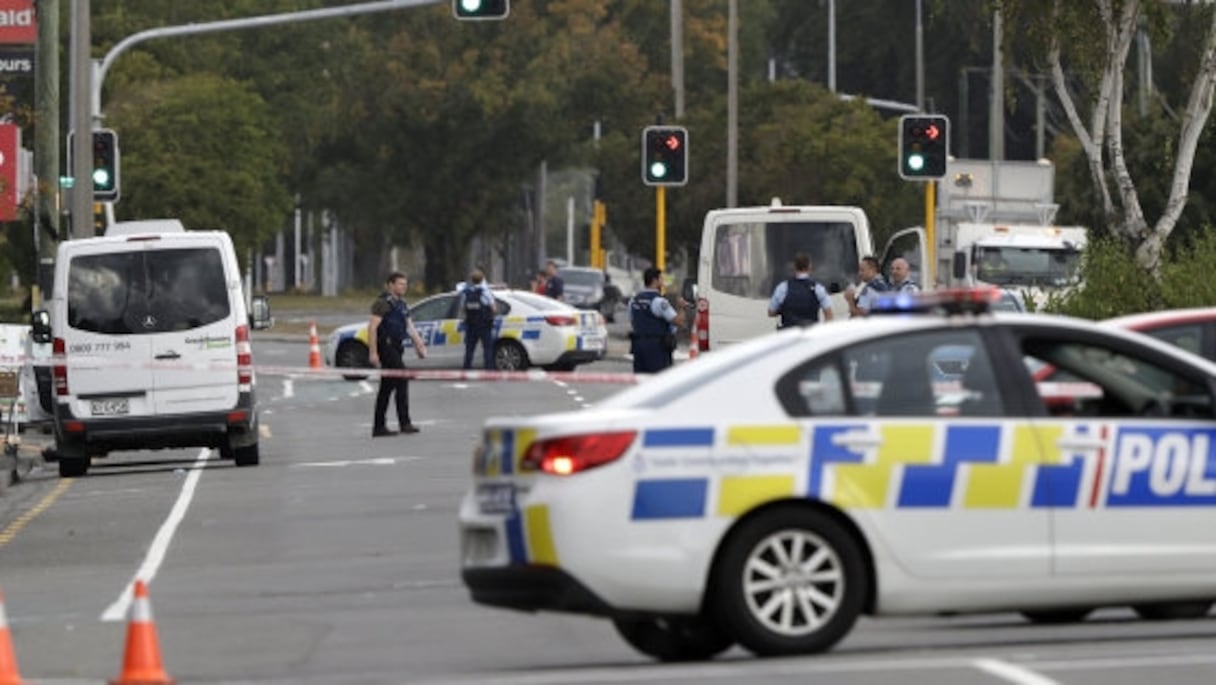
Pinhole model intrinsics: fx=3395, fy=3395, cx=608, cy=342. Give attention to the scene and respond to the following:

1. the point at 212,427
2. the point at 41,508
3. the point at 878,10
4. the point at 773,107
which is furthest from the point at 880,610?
the point at 878,10

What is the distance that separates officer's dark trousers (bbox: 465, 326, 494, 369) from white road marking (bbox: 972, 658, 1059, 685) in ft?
105

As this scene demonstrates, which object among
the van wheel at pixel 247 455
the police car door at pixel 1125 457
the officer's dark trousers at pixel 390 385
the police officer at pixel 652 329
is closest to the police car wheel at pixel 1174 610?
the police car door at pixel 1125 457

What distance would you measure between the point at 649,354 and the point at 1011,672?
19759 mm

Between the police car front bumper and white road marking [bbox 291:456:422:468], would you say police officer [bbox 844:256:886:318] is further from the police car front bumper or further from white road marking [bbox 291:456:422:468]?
the police car front bumper

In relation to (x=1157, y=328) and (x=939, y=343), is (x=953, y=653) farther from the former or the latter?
(x=1157, y=328)

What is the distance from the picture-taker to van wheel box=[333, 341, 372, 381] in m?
48.5

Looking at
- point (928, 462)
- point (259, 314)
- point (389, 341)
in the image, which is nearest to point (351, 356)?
point (389, 341)

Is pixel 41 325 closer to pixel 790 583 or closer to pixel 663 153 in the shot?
pixel 663 153

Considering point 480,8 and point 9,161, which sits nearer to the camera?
point 9,161

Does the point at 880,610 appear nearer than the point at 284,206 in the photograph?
Yes

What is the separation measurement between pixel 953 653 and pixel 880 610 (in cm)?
36

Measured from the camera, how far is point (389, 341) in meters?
33.4

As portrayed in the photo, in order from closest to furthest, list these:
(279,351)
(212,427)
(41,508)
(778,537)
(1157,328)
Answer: (778,537) < (1157,328) < (41,508) < (212,427) < (279,351)

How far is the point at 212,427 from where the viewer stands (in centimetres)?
2894
